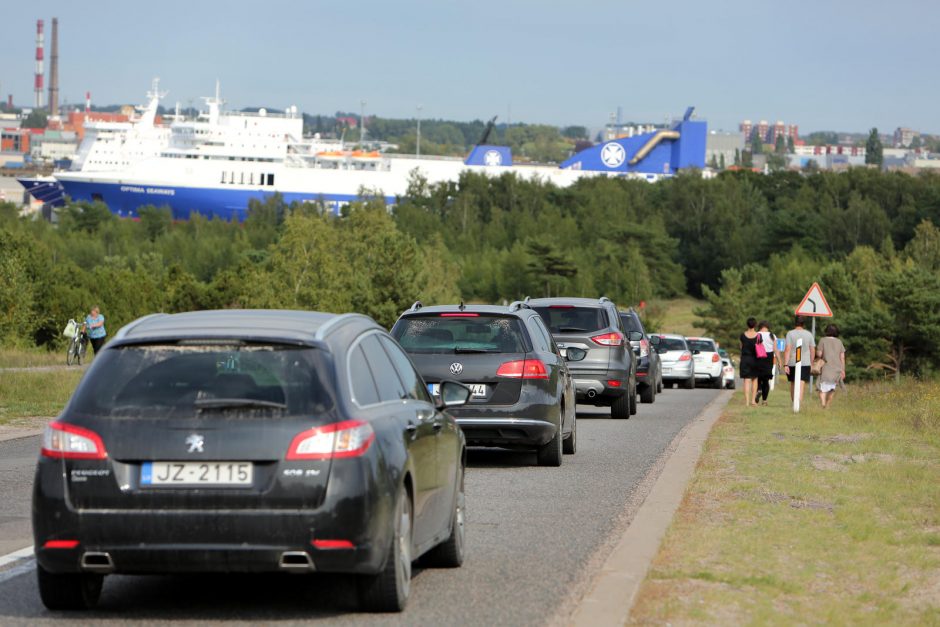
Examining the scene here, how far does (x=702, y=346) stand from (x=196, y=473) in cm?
3667

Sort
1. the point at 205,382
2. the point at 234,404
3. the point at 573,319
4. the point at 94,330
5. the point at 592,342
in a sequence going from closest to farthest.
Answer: the point at 234,404, the point at 205,382, the point at 592,342, the point at 573,319, the point at 94,330

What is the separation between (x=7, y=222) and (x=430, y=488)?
399 ft

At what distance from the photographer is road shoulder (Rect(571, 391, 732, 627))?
23.3 feet

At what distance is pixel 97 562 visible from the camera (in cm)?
653

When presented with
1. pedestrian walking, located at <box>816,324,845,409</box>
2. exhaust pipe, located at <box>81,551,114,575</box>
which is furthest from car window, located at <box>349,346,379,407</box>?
pedestrian walking, located at <box>816,324,845,409</box>

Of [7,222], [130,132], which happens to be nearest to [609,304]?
[7,222]

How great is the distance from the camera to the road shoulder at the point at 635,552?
23.3 feet

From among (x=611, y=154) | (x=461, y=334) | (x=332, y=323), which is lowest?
(x=461, y=334)

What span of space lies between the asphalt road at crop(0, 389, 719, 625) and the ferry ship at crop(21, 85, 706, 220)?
138m

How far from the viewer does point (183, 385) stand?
6.75m

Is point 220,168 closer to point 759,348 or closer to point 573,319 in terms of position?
point 759,348

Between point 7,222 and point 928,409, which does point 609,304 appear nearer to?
point 928,409

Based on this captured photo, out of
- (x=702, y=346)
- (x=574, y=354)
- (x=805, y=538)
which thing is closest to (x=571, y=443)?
(x=574, y=354)

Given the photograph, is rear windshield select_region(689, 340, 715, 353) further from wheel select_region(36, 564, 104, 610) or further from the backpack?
wheel select_region(36, 564, 104, 610)
